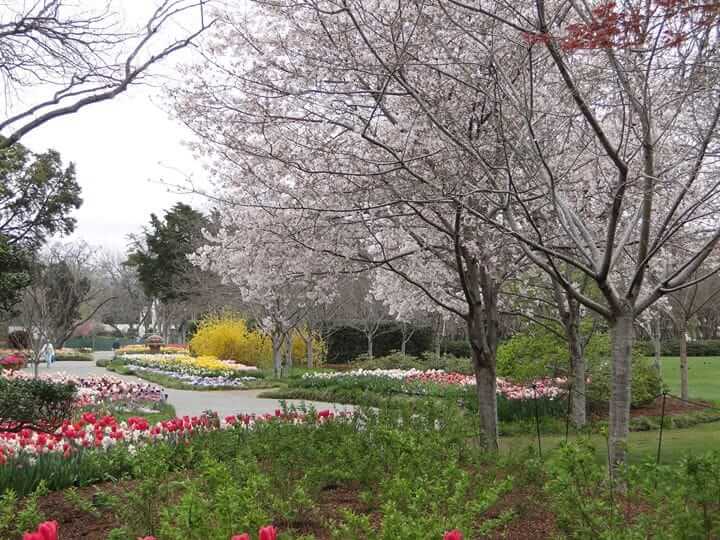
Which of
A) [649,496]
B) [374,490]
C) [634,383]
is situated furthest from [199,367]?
[649,496]

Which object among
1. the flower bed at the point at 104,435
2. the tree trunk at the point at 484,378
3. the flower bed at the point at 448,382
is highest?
the tree trunk at the point at 484,378

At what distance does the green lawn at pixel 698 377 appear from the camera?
18.9m

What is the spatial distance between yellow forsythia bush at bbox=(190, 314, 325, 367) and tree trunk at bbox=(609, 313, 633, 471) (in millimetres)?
21093

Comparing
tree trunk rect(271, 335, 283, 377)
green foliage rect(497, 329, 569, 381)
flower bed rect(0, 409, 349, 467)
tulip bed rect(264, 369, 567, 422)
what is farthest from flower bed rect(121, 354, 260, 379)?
flower bed rect(0, 409, 349, 467)

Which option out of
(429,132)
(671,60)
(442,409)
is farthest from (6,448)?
(671,60)

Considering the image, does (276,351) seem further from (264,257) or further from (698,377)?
(698,377)

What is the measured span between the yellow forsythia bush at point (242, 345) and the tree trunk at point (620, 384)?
69.2ft

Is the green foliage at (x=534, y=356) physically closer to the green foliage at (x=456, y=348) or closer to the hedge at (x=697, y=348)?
the green foliage at (x=456, y=348)

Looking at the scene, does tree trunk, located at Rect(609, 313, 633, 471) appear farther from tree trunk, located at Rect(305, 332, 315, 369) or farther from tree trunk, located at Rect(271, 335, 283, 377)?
tree trunk, located at Rect(305, 332, 315, 369)

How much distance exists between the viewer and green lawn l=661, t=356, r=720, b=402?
1888 cm

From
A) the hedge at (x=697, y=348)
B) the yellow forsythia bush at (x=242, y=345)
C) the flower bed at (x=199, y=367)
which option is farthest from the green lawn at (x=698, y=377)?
the yellow forsythia bush at (x=242, y=345)

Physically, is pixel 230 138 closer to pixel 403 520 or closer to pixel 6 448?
pixel 6 448

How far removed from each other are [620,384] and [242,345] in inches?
870

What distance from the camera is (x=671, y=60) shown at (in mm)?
5180
